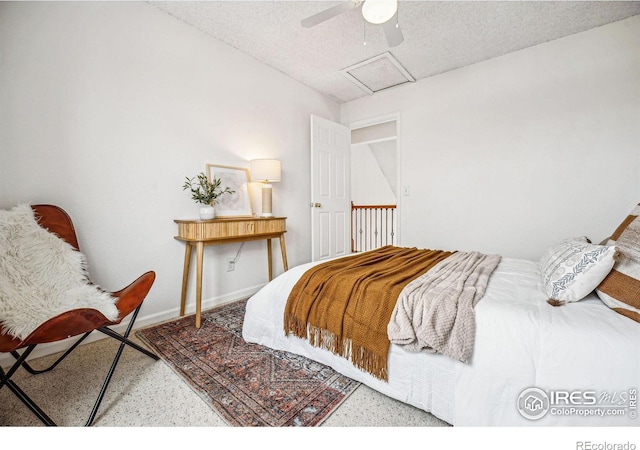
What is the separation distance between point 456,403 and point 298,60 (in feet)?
10.8

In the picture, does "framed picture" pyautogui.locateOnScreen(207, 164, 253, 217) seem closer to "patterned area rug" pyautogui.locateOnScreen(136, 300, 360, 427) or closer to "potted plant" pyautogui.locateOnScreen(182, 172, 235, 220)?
"potted plant" pyautogui.locateOnScreen(182, 172, 235, 220)

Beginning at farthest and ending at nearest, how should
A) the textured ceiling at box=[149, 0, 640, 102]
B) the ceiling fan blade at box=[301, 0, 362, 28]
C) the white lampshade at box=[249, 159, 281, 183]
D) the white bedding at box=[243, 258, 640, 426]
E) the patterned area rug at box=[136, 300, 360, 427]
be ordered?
1. the white lampshade at box=[249, 159, 281, 183]
2. the textured ceiling at box=[149, 0, 640, 102]
3. the ceiling fan blade at box=[301, 0, 362, 28]
4. the patterned area rug at box=[136, 300, 360, 427]
5. the white bedding at box=[243, 258, 640, 426]

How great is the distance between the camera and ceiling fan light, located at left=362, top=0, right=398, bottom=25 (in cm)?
163

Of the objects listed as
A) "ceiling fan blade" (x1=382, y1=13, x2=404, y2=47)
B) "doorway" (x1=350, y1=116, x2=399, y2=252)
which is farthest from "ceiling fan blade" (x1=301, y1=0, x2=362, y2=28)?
"doorway" (x1=350, y1=116, x2=399, y2=252)

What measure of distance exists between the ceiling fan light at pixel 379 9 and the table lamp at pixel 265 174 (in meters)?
1.55

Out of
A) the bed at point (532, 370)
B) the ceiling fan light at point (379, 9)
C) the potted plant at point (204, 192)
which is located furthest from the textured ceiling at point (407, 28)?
the bed at point (532, 370)

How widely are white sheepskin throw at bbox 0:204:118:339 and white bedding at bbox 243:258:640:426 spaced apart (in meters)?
1.58

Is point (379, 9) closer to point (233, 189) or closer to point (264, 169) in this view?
point (264, 169)

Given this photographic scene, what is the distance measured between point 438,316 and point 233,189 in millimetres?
2280

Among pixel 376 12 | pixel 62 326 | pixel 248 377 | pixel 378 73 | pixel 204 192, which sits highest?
pixel 378 73

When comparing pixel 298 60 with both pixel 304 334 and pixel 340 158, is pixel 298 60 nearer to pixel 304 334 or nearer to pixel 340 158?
pixel 340 158

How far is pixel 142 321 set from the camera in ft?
7.38

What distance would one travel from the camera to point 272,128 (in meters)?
3.28

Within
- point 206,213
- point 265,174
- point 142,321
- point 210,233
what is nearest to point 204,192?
point 206,213
